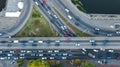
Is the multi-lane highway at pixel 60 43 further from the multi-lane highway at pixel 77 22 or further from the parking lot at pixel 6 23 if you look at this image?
the parking lot at pixel 6 23

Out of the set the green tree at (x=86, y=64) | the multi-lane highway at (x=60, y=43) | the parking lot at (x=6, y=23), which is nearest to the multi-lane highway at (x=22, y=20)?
the parking lot at (x=6, y=23)

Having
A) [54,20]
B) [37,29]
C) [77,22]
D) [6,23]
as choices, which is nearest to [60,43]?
[54,20]

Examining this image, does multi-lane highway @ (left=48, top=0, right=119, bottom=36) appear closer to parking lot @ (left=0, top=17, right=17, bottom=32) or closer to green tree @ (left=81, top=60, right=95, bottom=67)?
green tree @ (left=81, top=60, right=95, bottom=67)

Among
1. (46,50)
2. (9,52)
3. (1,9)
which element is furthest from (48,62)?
(1,9)

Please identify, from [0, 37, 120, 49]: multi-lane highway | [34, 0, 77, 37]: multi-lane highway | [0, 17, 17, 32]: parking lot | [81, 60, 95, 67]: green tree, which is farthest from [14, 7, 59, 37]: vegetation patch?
[81, 60, 95, 67]: green tree

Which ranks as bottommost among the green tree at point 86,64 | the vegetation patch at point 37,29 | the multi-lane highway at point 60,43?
the green tree at point 86,64

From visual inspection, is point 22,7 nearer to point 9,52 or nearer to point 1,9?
point 1,9

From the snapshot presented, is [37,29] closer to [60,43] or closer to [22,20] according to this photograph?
[22,20]
